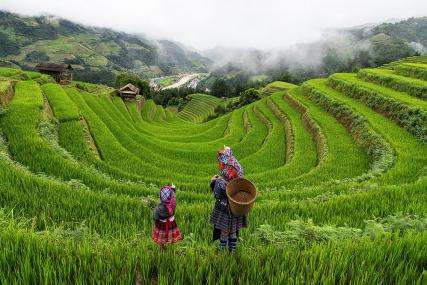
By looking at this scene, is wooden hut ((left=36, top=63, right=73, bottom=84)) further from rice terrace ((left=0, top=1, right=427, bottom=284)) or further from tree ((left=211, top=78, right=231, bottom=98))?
tree ((left=211, top=78, right=231, bottom=98))

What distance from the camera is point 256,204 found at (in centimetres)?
866

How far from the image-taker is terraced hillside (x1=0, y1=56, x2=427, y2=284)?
138 inches

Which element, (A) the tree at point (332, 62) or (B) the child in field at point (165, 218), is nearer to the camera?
(B) the child in field at point (165, 218)

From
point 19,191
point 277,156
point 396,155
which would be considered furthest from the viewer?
point 277,156

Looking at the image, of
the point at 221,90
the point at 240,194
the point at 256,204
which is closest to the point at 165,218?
the point at 240,194

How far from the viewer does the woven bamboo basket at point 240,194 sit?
14.2 feet

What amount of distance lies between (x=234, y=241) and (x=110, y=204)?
158 inches

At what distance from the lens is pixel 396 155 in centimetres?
1452

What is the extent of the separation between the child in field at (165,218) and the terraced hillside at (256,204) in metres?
0.27

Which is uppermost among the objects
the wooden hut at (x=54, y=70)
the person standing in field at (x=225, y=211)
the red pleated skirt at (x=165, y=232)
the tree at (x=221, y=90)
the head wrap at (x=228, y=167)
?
the head wrap at (x=228, y=167)

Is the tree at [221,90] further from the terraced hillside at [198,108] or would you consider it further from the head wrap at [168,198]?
the head wrap at [168,198]

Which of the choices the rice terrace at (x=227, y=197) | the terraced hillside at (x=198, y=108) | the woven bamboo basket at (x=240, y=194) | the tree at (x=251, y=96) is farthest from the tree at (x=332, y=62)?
the woven bamboo basket at (x=240, y=194)

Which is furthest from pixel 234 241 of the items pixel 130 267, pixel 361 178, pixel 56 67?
pixel 56 67

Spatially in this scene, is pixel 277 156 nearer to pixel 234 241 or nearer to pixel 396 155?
pixel 396 155
